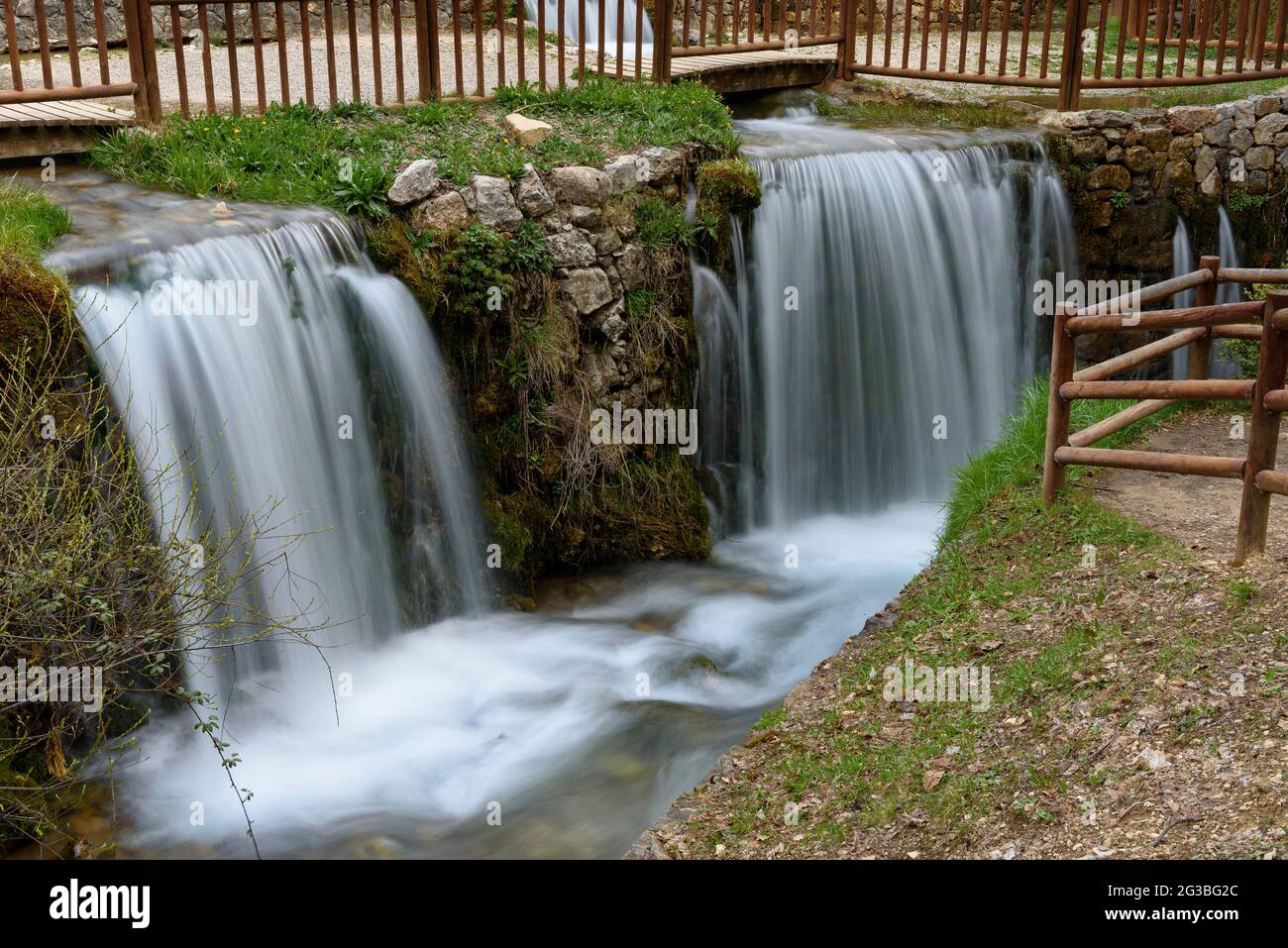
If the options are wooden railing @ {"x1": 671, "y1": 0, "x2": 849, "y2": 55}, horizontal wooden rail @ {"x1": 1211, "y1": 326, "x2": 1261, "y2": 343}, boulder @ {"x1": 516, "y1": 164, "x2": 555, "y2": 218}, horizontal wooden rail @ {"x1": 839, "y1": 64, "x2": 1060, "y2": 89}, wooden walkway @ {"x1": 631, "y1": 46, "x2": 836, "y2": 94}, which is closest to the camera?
horizontal wooden rail @ {"x1": 1211, "y1": 326, "x2": 1261, "y2": 343}

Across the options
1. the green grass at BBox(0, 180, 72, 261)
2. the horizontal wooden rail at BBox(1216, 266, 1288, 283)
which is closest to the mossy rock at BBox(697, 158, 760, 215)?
the horizontal wooden rail at BBox(1216, 266, 1288, 283)

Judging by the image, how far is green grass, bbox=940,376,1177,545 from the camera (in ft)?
27.6

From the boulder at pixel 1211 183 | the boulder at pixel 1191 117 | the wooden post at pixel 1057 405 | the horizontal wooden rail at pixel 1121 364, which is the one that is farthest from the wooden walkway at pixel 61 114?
the boulder at pixel 1211 183

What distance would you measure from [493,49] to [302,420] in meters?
8.11

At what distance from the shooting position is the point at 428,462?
8.57 m

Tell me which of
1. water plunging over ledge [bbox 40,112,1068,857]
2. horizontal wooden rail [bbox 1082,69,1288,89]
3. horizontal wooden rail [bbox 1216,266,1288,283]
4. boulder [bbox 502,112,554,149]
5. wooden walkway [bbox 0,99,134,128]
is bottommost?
water plunging over ledge [bbox 40,112,1068,857]

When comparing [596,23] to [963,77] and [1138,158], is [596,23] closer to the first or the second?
[963,77]

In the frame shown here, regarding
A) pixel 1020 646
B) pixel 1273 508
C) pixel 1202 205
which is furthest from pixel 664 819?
pixel 1202 205

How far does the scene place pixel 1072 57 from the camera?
41.9ft

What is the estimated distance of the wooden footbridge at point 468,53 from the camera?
373 inches

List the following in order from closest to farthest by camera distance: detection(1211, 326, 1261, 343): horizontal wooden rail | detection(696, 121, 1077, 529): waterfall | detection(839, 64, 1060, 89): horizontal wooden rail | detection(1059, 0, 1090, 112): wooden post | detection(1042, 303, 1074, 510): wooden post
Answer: detection(1042, 303, 1074, 510): wooden post → detection(1211, 326, 1261, 343): horizontal wooden rail → detection(696, 121, 1077, 529): waterfall → detection(1059, 0, 1090, 112): wooden post → detection(839, 64, 1060, 89): horizontal wooden rail

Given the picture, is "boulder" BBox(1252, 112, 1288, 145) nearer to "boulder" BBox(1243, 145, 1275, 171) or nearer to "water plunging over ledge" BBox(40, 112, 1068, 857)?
"boulder" BBox(1243, 145, 1275, 171)

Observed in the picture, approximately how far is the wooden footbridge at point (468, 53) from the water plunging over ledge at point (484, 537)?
1573 millimetres
